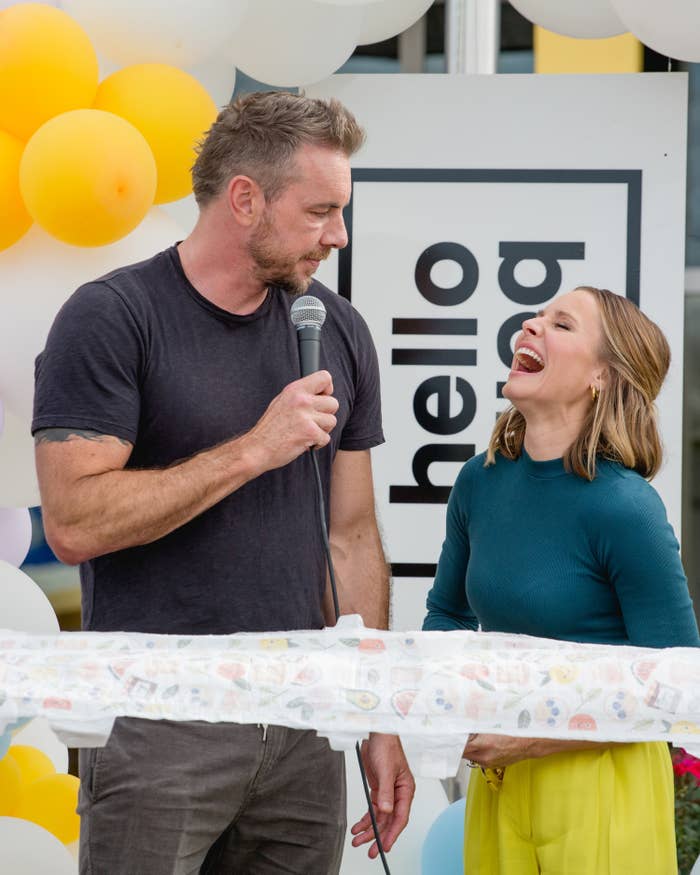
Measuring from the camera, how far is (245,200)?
2.01m

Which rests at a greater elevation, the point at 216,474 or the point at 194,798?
the point at 216,474

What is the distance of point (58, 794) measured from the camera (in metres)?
2.83

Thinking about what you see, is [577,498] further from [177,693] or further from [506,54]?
[506,54]

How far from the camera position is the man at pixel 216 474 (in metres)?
1.80

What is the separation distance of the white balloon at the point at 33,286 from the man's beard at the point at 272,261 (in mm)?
616

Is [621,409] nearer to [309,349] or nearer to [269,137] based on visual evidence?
[309,349]

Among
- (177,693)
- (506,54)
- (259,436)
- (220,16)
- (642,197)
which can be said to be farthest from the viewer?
(506,54)

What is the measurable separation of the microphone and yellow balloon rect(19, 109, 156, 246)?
1.81 ft

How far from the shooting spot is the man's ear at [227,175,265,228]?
200cm

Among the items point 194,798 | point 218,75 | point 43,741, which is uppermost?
point 218,75

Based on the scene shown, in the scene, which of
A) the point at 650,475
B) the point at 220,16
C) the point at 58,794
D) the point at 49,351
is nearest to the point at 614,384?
the point at 650,475

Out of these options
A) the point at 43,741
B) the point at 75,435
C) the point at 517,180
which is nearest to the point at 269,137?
the point at 75,435

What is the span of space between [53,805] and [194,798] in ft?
3.70

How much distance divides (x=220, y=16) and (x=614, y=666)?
6.00 ft
